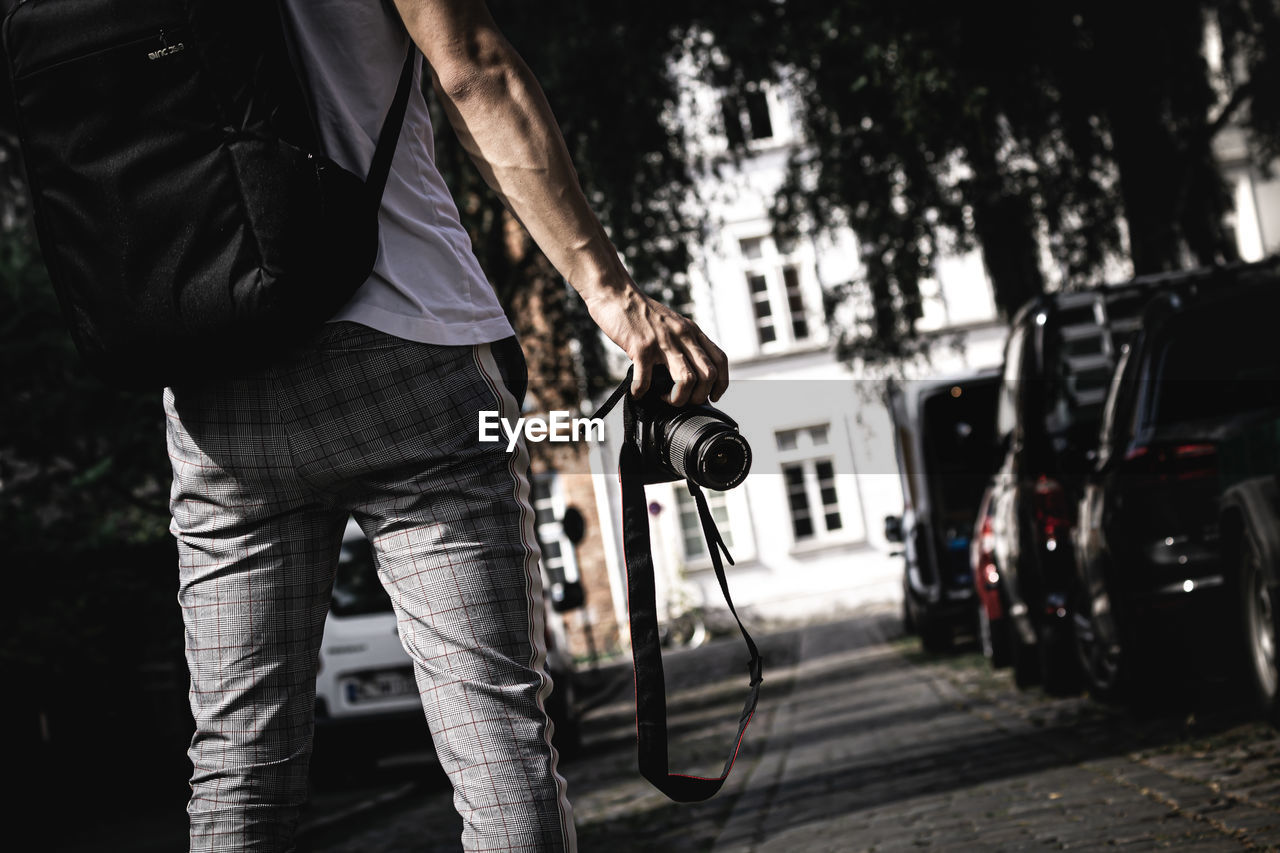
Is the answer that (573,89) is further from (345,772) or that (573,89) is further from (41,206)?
(41,206)

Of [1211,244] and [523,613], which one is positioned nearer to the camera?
[523,613]

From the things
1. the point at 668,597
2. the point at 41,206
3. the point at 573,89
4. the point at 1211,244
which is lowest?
the point at 668,597

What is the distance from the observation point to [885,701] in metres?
12.1

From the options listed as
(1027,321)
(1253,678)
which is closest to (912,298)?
(1027,321)

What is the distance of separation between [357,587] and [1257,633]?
7973 millimetres

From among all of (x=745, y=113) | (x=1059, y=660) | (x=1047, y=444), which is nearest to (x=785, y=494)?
(x=745, y=113)

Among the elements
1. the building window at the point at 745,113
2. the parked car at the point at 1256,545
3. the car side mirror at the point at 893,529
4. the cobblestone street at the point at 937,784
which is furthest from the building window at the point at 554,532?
the parked car at the point at 1256,545

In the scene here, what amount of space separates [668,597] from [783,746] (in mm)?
24587

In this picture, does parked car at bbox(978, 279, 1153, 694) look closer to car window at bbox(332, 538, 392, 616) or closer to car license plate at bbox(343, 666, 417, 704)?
car license plate at bbox(343, 666, 417, 704)

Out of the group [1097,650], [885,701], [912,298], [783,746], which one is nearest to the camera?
[1097,650]

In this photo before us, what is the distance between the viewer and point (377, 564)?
217cm

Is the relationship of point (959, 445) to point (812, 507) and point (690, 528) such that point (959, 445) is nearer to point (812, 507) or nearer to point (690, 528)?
point (812, 507)

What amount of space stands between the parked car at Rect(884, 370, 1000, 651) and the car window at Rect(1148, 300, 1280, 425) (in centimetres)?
788

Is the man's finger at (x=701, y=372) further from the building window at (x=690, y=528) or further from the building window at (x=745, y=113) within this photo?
the building window at (x=690, y=528)
